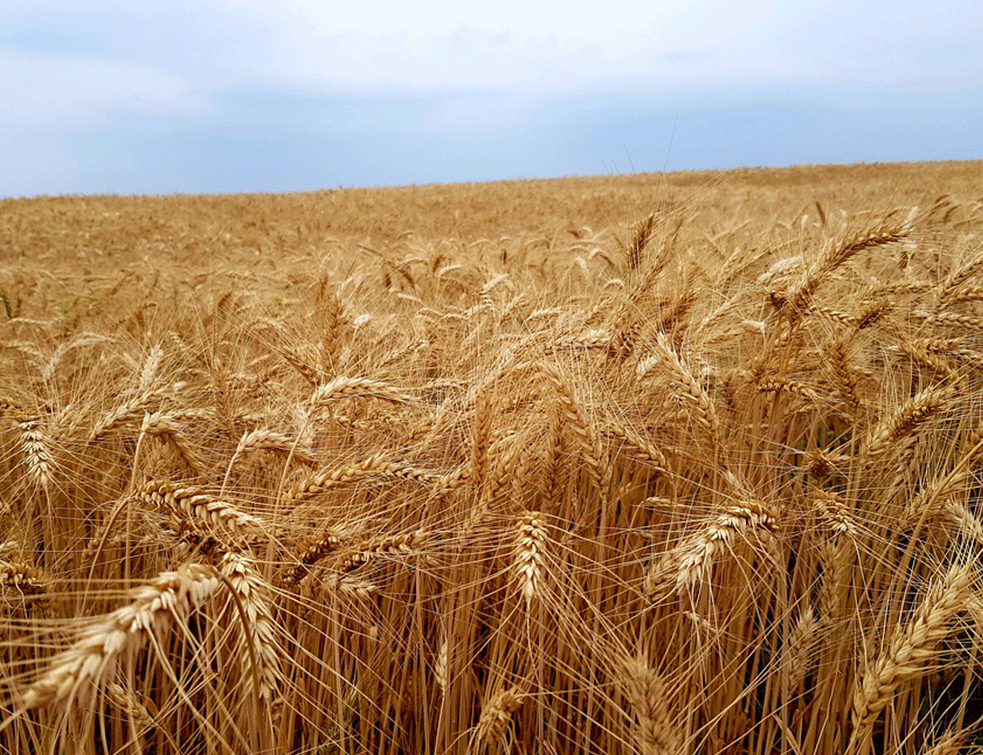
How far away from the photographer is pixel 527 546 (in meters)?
1.05

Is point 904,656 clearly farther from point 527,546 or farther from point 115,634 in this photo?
point 115,634

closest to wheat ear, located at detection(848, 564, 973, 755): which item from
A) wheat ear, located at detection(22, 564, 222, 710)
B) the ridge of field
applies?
wheat ear, located at detection(22, 564, 222, 710)

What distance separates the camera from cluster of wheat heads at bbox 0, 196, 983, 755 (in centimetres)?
114

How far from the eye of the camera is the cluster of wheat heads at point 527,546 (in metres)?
1.14

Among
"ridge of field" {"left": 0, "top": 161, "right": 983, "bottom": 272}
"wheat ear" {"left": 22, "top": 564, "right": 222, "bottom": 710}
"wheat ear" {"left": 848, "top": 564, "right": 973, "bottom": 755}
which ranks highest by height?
"ridge of field" {"left": 0, "top": 161, "right": 983, "bottom": 272}

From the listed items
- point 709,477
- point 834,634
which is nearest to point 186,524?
point 709,477

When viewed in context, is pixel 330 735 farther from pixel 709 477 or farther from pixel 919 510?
pixel 919 510

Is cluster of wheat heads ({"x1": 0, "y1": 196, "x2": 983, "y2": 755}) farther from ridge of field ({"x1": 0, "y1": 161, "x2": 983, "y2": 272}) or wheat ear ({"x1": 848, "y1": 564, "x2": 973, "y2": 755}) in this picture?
ridge of field ({"x1": 0, "y1": 161, "x2": 983, "y2": 272})

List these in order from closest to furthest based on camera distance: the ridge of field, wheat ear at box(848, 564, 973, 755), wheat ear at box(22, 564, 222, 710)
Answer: wheat ear at box(22, 564, 222, 710)
wheat ear at box(848, 564, 973, 755)
the ridge of field

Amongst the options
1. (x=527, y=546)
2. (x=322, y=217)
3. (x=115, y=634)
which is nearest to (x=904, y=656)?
(x=527, y=546)

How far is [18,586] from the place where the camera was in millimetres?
1245

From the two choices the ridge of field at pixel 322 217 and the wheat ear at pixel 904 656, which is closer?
the wheat ear at pixel 904 656

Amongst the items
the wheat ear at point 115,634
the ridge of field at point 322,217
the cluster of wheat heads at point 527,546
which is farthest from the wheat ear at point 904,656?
the ridge of field at point 322,217

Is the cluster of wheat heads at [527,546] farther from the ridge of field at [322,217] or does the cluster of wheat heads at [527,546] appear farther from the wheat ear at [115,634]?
the ridge of field at [322,217]
